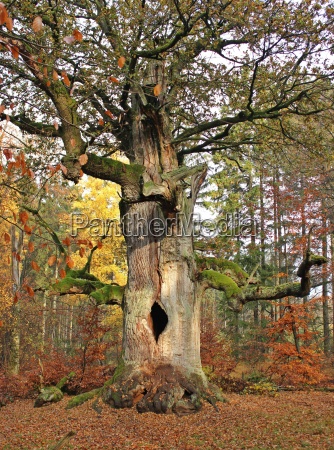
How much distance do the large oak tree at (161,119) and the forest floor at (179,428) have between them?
0.61m

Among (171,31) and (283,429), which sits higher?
(171,31)

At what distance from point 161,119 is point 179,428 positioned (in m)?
6.69

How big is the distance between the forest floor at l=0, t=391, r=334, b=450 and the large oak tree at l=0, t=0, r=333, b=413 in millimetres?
611

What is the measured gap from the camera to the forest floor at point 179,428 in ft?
20.7

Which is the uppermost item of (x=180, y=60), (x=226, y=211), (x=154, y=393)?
(x=180, y=60)

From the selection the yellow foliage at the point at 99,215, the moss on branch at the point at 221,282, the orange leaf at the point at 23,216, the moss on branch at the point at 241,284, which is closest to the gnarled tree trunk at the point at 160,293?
the moss on branch at the point at 221,282

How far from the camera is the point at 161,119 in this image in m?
9.78

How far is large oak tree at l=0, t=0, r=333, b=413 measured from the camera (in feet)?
26.8

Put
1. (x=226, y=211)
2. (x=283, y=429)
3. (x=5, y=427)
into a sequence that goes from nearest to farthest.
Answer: (x=283, y=429) < (x=5, y=427) < (x=226, y=211)

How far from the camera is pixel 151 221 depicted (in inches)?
382

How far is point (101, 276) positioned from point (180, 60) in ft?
43.8

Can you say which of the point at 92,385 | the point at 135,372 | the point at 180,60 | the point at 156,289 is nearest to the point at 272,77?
the point at 180,60

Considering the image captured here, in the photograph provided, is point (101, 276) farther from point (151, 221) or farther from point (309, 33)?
point (309, 33)

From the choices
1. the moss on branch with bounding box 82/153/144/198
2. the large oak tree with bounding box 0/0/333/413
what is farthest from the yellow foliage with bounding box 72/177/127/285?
the moss on branch with bounding box 82/153/144/198
